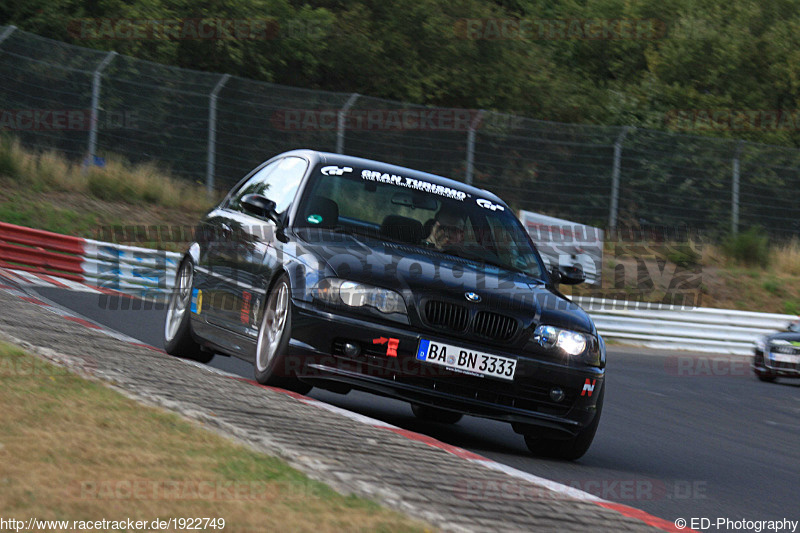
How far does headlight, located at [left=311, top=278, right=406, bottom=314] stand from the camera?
7043 mm

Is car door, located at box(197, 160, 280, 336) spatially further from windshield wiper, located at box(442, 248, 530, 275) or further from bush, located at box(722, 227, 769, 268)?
bush, located at box(722, 227, 769, 268)

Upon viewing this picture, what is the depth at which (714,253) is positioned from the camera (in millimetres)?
28219

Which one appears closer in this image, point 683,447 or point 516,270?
point 516,270

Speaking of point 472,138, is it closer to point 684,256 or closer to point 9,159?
point 684,256

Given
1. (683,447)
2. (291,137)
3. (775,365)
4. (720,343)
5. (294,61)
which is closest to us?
(683,447)

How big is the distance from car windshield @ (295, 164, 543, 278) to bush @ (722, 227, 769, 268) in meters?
20.1

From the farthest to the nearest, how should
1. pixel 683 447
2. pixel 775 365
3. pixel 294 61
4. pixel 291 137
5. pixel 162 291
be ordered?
1. pixel 294 61
2. pixel 291 137
3. pixel 162 291
4. pixel 775 365
5. pixel 683 447

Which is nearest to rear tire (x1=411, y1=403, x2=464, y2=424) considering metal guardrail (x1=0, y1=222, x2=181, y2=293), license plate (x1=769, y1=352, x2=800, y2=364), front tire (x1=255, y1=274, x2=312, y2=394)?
front tire (x1=255, y1=274, x2=312, y2=394)

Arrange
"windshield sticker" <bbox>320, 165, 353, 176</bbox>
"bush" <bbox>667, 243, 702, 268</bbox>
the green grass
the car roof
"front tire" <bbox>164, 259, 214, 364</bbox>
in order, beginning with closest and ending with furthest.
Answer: "windshield sticker" <bbox>320, 165, 353, 176</bbox> → the car roof → "front tire" <bbox>164, 259, 214, 364</bbox> → the green grass → "bush" <bbox>667, 243, 702, 268</bbox>

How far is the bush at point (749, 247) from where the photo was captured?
27.7 metres

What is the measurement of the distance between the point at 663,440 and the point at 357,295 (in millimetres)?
3404

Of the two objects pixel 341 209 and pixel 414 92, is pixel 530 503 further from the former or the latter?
pixel 414 92

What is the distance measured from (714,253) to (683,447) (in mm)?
19764

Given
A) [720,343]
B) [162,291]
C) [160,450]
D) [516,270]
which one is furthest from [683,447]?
[720,343]
